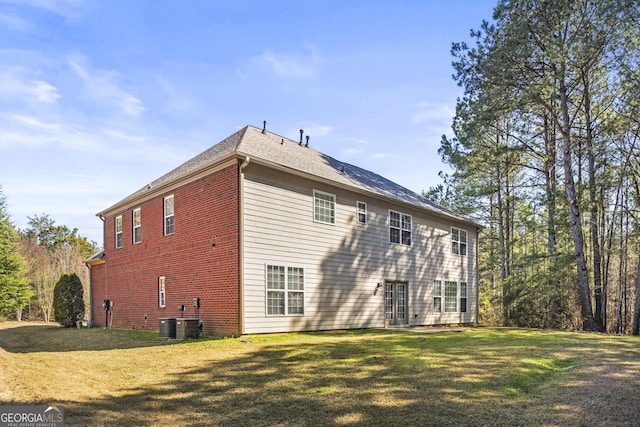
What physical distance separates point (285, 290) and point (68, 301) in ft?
45.1

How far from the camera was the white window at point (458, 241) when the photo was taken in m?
21.2

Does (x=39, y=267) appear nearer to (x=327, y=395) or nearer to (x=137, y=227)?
(x=137, y=227)

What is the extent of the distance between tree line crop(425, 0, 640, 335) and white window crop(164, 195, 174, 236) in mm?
12474

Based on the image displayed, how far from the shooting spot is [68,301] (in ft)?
68.8

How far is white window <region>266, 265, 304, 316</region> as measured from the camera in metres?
12.7

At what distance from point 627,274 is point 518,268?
5139 millimetres

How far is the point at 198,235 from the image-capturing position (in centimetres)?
1370

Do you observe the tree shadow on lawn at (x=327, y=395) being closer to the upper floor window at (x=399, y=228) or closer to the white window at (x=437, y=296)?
the upper floor window at (x=399, y=228)

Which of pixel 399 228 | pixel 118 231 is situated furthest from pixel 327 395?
pixel 118 231

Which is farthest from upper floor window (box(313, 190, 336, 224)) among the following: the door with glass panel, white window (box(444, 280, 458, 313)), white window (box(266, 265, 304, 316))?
white window (box(444, 280, 458, 313))

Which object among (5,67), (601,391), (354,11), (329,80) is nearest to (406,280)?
(329,80)

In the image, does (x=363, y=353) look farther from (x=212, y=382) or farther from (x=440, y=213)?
(x=440, y=213)

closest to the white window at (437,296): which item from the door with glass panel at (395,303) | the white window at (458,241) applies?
the white window at (458,241)
